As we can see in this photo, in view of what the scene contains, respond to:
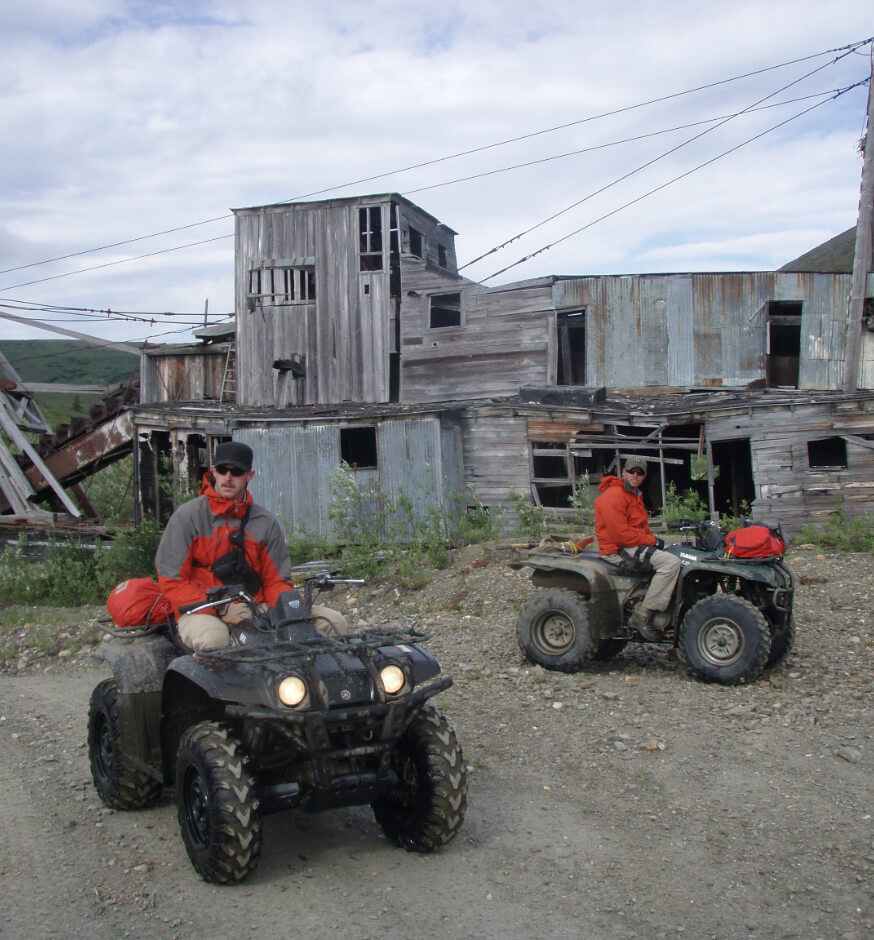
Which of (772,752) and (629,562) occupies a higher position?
(629,562)

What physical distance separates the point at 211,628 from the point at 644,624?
4476mm

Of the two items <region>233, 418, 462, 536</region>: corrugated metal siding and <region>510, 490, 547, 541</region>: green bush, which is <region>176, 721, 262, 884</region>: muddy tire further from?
<region>233, 418, 462, 536</region>: corrugated metal siding

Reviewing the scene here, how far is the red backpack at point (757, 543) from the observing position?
7.33 meters

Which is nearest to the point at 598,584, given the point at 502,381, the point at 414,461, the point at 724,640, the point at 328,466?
the point at 724,640

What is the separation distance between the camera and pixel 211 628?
4543 millimetres

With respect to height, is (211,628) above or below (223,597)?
below

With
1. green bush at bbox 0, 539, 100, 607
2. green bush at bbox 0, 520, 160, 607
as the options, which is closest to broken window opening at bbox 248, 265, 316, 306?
green bush at bbox 0, 520, 160, 607

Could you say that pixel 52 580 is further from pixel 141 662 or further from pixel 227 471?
pixel 227 471

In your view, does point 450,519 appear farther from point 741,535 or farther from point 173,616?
point 173,616

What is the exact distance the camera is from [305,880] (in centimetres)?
416

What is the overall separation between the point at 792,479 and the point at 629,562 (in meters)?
13.2

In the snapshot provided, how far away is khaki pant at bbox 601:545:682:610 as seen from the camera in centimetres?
754

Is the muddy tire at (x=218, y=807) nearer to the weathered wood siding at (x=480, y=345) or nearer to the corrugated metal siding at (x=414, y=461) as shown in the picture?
the corrugated metal siding at (x=414, y=461)

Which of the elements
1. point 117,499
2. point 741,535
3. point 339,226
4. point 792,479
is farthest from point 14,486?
point 741,535
